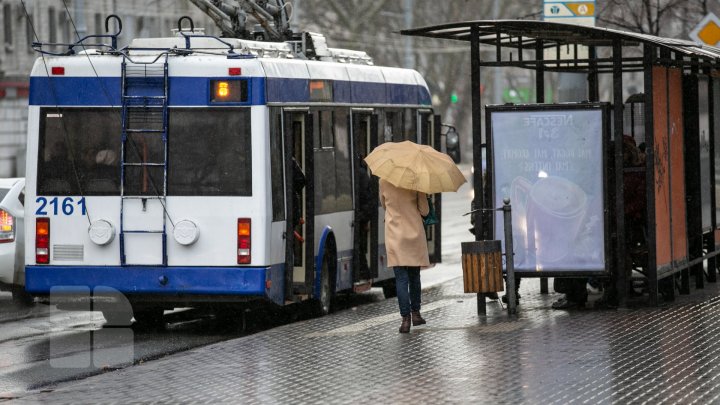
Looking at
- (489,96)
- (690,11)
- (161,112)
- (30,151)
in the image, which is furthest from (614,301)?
(489,96)

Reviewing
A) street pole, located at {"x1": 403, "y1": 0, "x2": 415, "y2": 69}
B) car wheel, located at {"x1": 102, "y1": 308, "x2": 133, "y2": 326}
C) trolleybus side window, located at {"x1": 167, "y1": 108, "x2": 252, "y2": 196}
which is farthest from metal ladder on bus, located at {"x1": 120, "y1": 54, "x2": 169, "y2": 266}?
street pole, located at {"x1": 403, "y1": 0, "x2": 415, "y2": 69}

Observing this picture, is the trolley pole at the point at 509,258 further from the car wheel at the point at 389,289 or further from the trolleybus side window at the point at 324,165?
the car wheel at the point at 389,289

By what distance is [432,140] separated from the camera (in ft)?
64.7

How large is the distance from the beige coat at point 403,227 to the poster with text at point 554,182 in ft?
4.41

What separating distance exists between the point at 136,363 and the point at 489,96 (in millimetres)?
72422

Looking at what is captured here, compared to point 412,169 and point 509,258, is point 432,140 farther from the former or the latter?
point 412,169

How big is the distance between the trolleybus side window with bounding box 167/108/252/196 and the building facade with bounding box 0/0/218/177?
41868mm

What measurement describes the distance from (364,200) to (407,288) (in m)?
3.35

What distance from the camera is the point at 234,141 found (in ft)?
47.2

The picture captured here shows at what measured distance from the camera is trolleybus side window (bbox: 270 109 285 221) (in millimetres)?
14516

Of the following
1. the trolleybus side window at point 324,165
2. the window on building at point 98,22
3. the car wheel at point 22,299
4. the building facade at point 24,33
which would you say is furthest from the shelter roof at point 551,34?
the window on building at point 98,22

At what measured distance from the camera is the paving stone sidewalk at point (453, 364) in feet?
34.0

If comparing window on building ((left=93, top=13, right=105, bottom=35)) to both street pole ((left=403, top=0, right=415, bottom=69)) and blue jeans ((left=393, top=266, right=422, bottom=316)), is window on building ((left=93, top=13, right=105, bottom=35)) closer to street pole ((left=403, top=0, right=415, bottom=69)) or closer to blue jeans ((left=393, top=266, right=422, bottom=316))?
street pole ((left=403, top=0, right=415, bottom=69))

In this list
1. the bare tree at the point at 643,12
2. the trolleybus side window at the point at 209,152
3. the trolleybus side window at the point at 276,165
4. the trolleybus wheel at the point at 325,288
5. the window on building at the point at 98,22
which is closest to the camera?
the trolleybus side window at the point at 209,152
